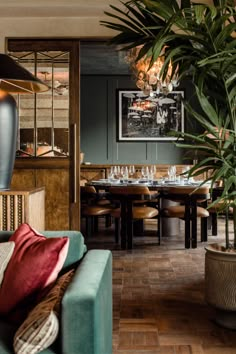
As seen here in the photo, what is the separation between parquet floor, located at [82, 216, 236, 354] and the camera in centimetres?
288

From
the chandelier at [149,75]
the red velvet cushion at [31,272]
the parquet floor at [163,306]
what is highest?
the chandelier at [149,75]

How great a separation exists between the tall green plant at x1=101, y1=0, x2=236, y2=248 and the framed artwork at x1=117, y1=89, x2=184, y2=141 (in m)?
7.24

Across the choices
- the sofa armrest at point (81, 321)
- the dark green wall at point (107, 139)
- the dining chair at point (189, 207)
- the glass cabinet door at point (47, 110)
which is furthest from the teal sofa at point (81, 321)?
the dark green wall at point (107, 139)

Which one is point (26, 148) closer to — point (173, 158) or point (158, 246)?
point (158, 246)

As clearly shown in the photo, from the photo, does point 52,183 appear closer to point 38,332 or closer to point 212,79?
point 212,79

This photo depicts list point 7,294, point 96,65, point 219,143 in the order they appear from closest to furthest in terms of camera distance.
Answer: point 7,294 < point 219,143 < point 96,65

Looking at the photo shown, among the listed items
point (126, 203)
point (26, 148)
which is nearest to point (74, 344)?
point (126, 203)

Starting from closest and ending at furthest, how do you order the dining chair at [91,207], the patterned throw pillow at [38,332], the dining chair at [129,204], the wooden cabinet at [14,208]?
1. the patterned throw pillow at [38,332]
2. the wooden cabinet at [14,208]
3. the dining chair at [129,204]
4. the dining chair at [91,207]

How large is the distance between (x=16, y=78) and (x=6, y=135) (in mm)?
741

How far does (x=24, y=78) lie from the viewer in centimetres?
311

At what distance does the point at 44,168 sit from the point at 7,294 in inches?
166

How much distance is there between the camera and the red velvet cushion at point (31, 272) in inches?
79.3

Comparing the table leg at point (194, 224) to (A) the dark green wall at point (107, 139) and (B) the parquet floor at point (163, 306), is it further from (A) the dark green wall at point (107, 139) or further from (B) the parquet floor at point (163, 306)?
(A) the dark green wall at point (107, 139)

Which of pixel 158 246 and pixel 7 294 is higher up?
pixel 7 294
